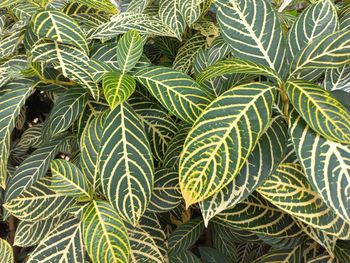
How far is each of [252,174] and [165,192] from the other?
Answer: 283 mm

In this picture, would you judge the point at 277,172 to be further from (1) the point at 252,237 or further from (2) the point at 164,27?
(2) the point at 164,27

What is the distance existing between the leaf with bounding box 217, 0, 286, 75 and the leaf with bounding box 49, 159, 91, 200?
477 millimetres

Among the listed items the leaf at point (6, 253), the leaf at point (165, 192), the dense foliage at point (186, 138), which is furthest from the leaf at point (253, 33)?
the leaf at point (6, 253)

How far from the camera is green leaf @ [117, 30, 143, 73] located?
0.97 meters

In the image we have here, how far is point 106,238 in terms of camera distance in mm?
849

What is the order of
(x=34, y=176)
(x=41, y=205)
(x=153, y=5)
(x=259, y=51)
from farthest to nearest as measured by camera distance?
(x=153, y=5)
(x=34, y=176)
(x=41, y=205)
(x=259, y=51)

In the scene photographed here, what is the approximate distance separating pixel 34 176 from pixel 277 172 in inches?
28.5

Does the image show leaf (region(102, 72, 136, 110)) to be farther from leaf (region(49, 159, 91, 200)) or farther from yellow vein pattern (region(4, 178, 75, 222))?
yellow vein pattern (region(4, 178, 75, 222))

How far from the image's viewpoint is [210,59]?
3.56 feet

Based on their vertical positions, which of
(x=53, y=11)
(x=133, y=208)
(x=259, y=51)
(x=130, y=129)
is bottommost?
(x=133, y=208)

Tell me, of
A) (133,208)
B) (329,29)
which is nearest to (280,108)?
(329,29)

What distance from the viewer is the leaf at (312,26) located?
91cm

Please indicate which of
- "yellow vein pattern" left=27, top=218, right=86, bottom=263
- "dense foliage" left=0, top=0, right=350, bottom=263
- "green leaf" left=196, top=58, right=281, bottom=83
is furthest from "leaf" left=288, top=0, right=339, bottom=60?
"yellow vein pattern" left=27, top=218, right=86, bottom=263

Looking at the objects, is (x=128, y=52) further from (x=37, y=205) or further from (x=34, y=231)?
(x=34, y=231)
